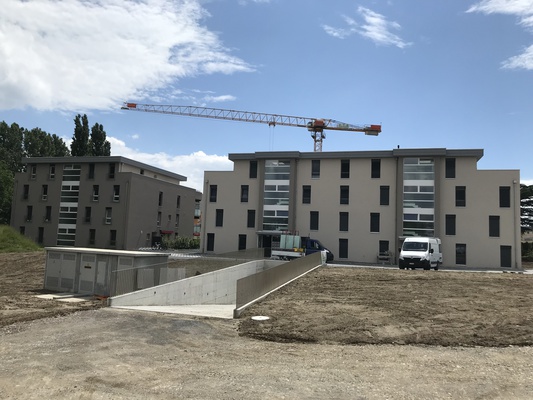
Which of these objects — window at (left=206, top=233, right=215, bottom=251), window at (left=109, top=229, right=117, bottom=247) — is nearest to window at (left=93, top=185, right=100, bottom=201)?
window at (left=109, top=229, right=117, bottom=247)

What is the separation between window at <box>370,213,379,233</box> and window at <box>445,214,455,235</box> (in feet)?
21.1

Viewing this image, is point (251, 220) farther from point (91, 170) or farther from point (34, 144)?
point (34, 144)

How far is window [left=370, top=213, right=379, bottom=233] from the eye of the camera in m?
43.4

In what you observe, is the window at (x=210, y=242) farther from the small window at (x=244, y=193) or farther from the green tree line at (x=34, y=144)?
the green tree line at (x=34, y=144)

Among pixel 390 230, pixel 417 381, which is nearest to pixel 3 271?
pixel 417 381

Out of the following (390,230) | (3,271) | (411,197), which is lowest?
(3,271)

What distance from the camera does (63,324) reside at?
38.1 ft

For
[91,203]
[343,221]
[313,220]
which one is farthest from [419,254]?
[91,203]

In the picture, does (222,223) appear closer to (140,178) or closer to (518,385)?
(140,178)

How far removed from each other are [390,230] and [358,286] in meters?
24.2

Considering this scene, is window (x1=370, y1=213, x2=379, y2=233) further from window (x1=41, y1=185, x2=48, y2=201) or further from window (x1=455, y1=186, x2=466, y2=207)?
window (x1=41, y1=185, x2=48, y2=201)

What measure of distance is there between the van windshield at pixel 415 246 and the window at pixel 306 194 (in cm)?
1524

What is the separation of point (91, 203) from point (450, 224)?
39735 mm

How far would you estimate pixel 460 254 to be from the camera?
133ft
